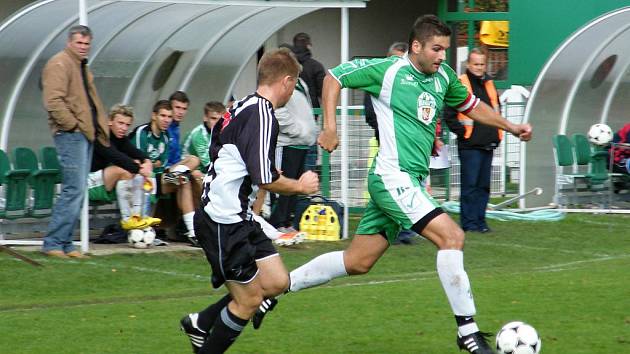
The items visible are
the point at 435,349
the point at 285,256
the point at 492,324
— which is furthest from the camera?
the point at 285,256

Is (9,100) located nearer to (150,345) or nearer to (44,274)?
(44,274)

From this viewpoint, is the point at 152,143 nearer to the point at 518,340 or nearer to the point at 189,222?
the point at 189,222

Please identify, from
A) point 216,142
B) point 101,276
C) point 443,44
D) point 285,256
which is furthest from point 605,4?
point 216,142

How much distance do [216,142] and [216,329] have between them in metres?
1.07

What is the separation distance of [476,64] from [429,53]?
249 inches

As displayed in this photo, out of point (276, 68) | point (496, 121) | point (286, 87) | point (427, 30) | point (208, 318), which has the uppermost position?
point (427, 30)

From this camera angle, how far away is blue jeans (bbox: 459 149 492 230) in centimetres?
1455

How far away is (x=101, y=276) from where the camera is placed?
11414mm

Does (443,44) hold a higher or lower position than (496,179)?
higher

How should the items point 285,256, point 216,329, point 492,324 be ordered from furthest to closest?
point 285,256, point 492,324, point 216,329

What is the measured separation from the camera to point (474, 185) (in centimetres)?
1458

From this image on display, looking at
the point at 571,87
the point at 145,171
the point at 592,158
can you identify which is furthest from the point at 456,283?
the point at 571,87

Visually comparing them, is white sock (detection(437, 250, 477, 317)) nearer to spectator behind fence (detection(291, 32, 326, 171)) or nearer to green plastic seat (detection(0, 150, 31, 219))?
green plastic seat (detection(0, 150, 31, 219))

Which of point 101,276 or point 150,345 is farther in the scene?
point 101,276
